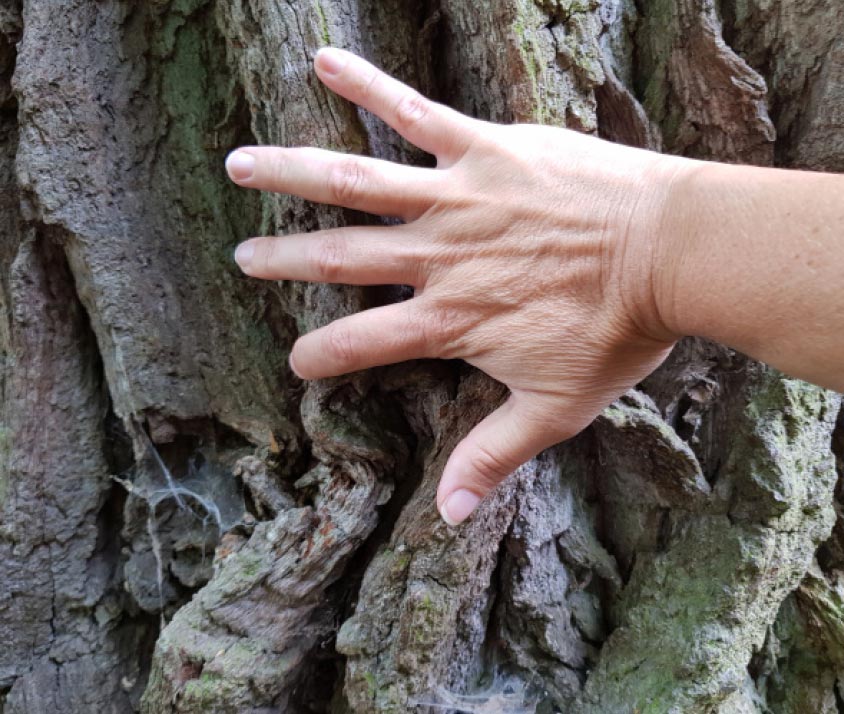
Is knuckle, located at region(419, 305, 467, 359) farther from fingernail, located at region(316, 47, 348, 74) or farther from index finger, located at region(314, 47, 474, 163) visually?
fingernail, located at region(316, 47, 348, 74)

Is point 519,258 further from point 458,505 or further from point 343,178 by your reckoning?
point 458,505

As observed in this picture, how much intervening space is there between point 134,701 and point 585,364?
159 centimetres

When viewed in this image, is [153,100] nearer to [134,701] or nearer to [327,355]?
[327,355]

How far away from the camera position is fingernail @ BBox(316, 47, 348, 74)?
1177 millimetres

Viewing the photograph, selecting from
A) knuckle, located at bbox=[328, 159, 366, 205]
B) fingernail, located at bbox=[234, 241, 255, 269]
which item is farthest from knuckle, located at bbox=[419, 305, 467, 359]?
fingernail, located at bbox=[234, 241, 255, 269]

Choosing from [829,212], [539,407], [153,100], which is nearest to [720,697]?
[539,407]

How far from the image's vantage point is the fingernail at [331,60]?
1177 mm

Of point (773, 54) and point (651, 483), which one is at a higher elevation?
point (773, 54)

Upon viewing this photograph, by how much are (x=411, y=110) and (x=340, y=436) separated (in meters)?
0.72

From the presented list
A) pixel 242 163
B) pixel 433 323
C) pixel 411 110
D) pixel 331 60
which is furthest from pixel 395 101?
pixel 433 323

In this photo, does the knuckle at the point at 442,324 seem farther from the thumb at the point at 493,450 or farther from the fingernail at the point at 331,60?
the fingernail at the point at 331,60

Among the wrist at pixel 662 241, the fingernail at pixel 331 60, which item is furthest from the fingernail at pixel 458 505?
the fingernail at pixel 331 60

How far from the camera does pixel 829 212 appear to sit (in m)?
0.90

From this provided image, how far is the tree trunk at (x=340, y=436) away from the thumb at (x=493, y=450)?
0.14 m
